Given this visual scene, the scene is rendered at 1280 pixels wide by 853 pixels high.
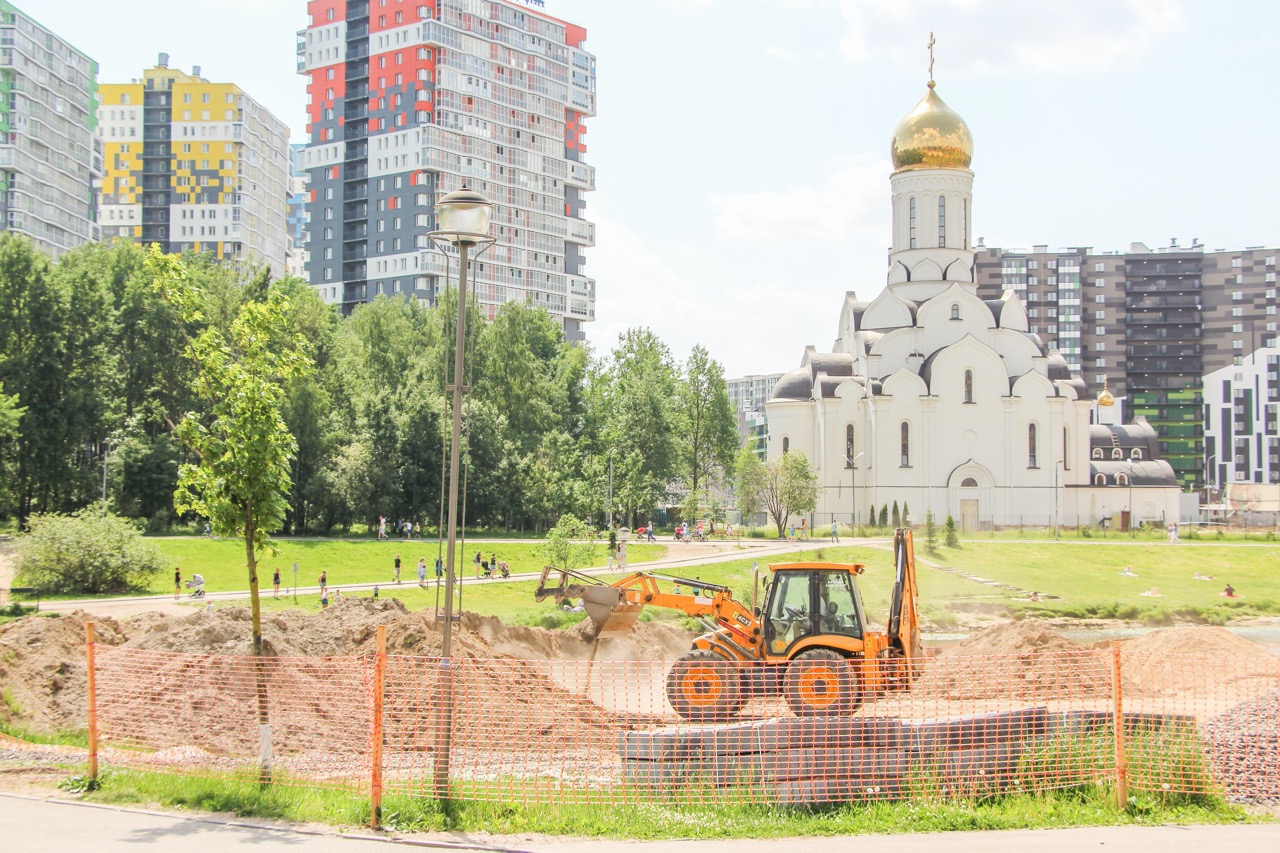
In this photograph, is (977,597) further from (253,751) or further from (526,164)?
(526,164)

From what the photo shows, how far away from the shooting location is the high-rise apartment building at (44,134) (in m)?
89.9

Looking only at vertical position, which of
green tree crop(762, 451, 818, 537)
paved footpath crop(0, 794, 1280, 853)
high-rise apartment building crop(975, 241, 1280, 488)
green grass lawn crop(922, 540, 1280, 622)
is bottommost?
green grass lawn crop(922, 540, 1280, 622)

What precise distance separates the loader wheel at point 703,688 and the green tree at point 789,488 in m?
42.9

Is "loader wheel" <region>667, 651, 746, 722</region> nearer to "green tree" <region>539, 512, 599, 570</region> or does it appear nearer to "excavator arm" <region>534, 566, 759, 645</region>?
"excavator arm" <region>534, 566, 759, 645</region>

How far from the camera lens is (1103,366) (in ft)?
407

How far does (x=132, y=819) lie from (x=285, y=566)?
33.7 meters

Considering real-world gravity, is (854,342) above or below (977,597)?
above

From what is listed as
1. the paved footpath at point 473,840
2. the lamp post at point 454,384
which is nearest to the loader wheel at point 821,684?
the paved footpath at point 473,840

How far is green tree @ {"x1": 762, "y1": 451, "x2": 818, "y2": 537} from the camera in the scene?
188 ft

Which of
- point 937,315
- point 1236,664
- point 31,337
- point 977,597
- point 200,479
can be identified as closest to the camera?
point 200,479

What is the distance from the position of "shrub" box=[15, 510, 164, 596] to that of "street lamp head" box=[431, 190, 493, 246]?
92.0 feet

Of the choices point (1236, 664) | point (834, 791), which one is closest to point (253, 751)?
point (834, 791)

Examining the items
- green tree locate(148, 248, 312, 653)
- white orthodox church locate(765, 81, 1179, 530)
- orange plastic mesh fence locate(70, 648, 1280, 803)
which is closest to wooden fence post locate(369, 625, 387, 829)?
orange plastic mesh fence locate(70, 648, 1280, 803)

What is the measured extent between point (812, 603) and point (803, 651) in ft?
2.14
